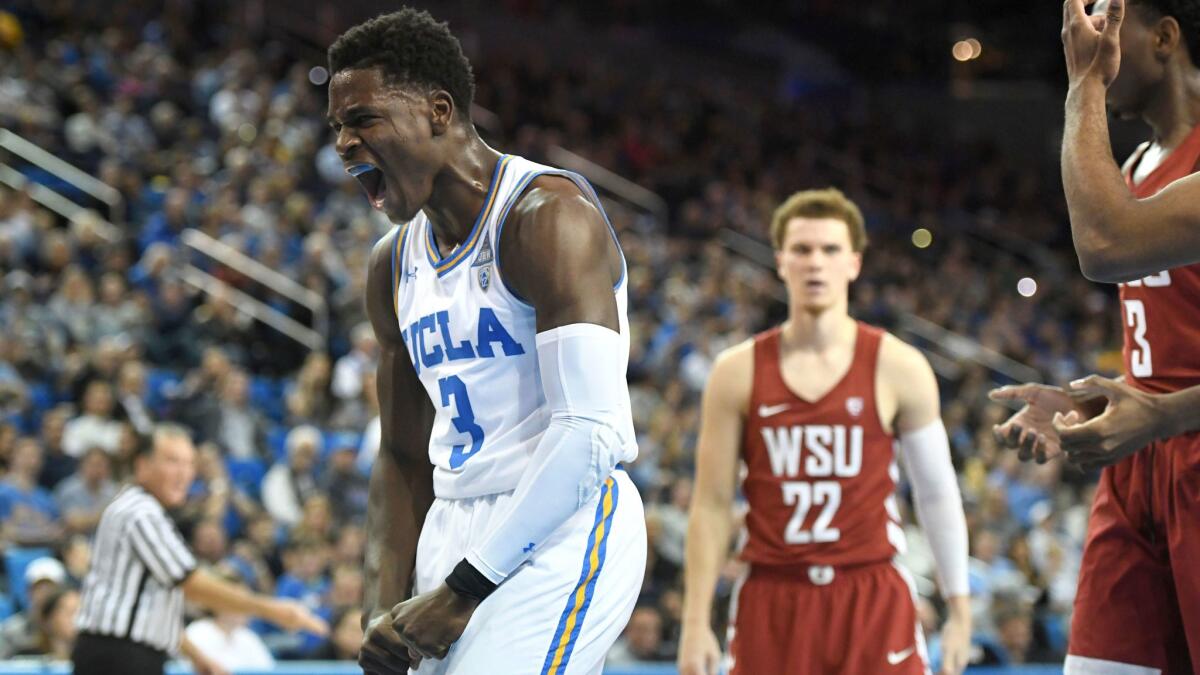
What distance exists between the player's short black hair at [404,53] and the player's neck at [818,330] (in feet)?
7.20

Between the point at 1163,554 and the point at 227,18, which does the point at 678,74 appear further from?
the point at 1163,554

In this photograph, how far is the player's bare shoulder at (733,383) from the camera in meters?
4.78

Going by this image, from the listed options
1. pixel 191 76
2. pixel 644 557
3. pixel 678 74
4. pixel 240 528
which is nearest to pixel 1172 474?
pixel 644 557

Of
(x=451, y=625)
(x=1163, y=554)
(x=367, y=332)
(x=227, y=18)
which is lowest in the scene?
(x=451, y=625)

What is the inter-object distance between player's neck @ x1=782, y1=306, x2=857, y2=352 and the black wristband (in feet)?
7.80

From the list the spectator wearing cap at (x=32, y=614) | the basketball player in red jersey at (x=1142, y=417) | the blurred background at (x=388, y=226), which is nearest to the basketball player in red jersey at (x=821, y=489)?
the blurred background at (x=388, y=226)

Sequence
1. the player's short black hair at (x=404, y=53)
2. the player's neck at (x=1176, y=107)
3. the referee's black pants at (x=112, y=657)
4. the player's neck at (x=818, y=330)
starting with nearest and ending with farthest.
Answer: the player's short black hair at (x=404, y=53) → the player's neck at (x=1176, y=107) → the player's neck at (x=818, y=330) → the referee's black pants at (x=112, y=657)

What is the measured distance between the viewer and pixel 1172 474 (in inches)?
124

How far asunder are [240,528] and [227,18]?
9.92m

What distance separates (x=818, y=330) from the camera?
16.0ft

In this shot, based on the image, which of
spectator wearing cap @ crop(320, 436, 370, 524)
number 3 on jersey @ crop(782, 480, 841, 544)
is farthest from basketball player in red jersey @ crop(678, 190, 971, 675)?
spectator wearing cap @ crop(320, 436, 370, 524)

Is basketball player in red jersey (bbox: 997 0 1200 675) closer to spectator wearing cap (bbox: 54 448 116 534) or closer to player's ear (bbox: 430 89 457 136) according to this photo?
player's ear (bbox: 430 89 457 136)

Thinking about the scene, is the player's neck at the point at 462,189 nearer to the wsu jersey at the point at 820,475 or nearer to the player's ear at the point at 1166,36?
the player's ear at the point at 1166,36

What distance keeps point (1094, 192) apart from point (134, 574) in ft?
15.3
